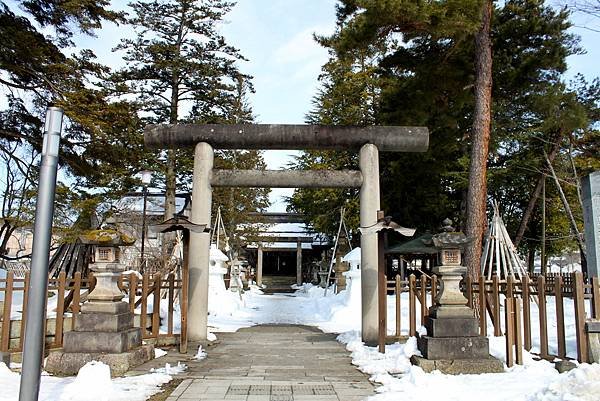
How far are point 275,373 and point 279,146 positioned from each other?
17.2 feet

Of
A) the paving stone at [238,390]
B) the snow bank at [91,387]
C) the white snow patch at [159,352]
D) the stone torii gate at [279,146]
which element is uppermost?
the stone torii gate at [279,146]

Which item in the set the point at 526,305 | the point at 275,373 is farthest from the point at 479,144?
the point at 275,373

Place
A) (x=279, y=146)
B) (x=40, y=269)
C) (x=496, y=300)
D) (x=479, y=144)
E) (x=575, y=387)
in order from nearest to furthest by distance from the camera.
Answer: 1. (x=40, y=269)
2. (x=575, y=387)
3. (x=496, y=300)
4. (x=279, y=146)
5. (x=479, y=144)

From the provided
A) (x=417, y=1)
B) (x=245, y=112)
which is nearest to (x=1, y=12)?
(x=417, y=1)

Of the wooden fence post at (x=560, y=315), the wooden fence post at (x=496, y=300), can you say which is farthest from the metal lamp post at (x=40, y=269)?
the wooden fence post at (x=496, y=300)

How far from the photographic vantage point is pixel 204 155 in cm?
1064

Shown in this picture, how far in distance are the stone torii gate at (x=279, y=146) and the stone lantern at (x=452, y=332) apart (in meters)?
2.93

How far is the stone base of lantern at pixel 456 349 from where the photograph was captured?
23.0 ft

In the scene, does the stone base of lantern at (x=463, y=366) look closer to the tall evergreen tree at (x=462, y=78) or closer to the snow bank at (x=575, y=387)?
the snow bank at (x=575, y=387)

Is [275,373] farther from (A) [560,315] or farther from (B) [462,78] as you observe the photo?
(B) [462,78]

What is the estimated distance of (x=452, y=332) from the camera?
7258 millimetres

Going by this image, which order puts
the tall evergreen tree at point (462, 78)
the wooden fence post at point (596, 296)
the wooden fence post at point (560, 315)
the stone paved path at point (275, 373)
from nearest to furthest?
the stone paved path at point (275, 373)
the wooden fence post at point (596, 296)
the wooden fence post at point (560, 315)
the tall evergreen tree at point (462, 78)

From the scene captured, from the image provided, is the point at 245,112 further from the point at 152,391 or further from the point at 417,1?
the point at 152,391

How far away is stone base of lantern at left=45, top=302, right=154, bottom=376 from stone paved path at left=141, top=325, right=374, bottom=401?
101cm
